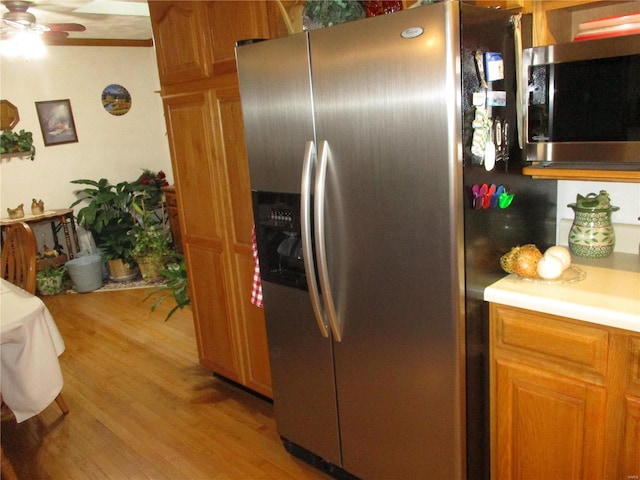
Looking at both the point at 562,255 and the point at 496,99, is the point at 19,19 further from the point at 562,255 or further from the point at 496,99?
the point at 562,255

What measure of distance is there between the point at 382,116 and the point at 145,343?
2.79 m

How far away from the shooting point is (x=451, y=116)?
4.52ft

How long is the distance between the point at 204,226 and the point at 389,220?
4.43 feet

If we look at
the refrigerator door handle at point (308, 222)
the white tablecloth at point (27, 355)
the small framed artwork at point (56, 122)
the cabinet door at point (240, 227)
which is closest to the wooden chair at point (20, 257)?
the white tablecloth at point (27, 355)

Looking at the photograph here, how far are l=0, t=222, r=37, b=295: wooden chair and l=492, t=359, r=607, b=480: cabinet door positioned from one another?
88.9 inches

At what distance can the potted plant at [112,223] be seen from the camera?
517cm

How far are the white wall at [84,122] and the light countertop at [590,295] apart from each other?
190 inches

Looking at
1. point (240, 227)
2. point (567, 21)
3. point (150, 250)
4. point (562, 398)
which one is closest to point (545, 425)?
point (562, 398)

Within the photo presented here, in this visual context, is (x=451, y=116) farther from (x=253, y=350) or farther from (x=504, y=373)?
(x=253, y=350)

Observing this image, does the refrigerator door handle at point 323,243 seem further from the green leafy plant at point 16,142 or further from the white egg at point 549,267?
the green leafy plant at point 16,142

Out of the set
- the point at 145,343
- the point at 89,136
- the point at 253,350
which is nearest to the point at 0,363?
the point at 253,350

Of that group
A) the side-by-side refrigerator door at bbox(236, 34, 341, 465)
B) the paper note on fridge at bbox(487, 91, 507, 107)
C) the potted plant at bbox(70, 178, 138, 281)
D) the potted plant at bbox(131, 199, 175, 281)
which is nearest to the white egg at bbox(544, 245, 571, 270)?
the paper note on fridge at bbox(487, 91, 507, 107)

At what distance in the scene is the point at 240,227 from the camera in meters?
2.45

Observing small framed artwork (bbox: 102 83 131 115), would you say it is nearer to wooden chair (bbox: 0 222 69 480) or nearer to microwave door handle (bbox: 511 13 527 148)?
wooden chair (bbox: 0 222 69 480)
